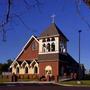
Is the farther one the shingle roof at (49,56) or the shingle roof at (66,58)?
the shingle roof at (66,58)

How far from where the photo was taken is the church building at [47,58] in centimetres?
6944

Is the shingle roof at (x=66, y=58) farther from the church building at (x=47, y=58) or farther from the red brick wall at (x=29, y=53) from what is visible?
the red brick wall at (x=29, y=53)

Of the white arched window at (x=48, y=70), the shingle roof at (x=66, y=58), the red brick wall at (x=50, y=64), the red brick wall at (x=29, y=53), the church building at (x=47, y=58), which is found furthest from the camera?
the red brick wall at (x=29, y=53)

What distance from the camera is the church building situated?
69438mm

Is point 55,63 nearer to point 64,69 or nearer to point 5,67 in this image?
point 64,69

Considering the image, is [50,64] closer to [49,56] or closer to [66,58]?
[49,56]

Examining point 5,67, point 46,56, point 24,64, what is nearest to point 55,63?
point 46,56

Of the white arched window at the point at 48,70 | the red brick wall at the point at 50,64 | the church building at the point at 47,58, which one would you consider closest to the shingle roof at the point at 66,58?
the church building at the point at 47,58

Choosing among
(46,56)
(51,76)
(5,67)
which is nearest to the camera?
(51,76)

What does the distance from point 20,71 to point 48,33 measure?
31.4 ft

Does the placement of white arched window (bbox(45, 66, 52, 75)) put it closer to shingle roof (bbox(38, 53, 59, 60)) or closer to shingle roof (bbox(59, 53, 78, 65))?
shingle roof (bbox(38, 53, 59, 60))

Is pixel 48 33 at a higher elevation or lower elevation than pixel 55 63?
higher

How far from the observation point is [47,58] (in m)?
70.9

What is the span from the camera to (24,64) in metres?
74.2
